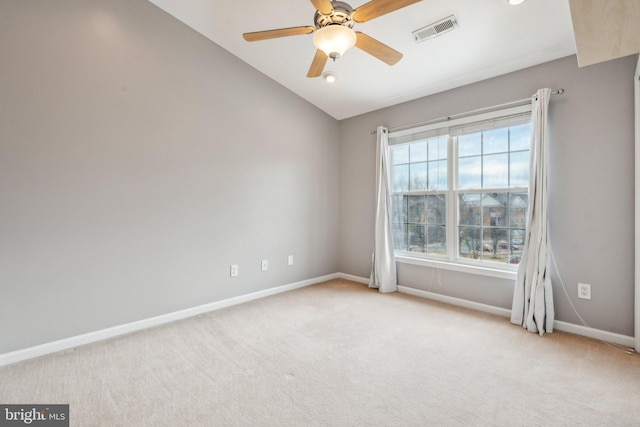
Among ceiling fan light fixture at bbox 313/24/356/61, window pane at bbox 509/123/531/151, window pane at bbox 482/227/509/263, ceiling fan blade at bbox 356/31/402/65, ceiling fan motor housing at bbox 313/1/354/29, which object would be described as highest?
ceiling fan motor housing at bbox 313/1/354/29

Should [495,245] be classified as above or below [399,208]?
below

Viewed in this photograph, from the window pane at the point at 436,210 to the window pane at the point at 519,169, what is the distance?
74cm

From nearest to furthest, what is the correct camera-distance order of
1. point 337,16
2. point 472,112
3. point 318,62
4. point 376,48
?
point 337,16 → point 376,48 → point 318,62 → point 472,112

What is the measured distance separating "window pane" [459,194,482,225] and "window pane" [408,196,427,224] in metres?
0.46

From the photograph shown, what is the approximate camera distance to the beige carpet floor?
1618 millimetres

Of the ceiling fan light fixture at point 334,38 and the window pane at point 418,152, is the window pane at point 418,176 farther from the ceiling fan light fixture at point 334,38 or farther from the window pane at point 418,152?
the ceiling fan light fixture at point 334,38

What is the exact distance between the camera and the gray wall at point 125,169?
2209mm

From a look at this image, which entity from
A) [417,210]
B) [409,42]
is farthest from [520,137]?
[409,42]

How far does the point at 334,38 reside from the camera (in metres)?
1.81

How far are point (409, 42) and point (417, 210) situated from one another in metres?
1.92

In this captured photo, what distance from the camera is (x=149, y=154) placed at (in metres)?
2.78

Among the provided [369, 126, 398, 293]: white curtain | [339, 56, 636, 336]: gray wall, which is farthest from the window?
[339, 56, 636, 336]: gray wall

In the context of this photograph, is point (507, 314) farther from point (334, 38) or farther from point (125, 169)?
point (125, 169)

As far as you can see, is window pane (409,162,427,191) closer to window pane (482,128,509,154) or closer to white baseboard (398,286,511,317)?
window pane (482,128,509,154)
